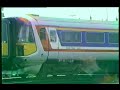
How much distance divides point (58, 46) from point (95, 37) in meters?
0.49

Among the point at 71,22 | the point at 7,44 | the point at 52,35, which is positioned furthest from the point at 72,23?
the point at 7,44

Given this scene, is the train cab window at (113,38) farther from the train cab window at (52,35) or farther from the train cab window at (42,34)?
the train cab window at (42,34)

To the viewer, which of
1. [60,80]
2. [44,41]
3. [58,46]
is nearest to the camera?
[60,80]

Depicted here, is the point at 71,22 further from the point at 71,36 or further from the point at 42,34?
the point at 42,34

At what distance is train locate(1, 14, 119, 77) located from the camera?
3164 mm

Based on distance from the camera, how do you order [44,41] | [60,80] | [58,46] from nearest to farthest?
[60,80]
[44,41]
[58,46]

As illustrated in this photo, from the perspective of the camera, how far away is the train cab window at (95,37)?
3.28 meters

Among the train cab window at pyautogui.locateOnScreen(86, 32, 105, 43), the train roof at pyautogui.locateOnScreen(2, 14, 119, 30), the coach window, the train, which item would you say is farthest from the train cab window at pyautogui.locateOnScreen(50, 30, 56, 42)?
the train cab window at pyautogui.locateOnScreen(86, 32, 105, 43)

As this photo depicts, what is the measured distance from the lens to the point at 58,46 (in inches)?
135

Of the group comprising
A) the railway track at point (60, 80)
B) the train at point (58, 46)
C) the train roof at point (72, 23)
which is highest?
the train roof at point (72, 23)

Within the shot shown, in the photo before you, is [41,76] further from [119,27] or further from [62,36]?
[119,27]

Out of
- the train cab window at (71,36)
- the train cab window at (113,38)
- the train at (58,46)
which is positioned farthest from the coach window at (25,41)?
the train cab window at (113,38)

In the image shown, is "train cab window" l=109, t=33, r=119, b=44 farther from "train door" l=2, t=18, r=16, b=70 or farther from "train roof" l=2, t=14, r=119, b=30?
"train door" l=2, t=18, r=16, b=70

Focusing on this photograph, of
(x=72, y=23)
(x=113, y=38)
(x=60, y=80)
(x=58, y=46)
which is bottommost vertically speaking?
(x=60, y=80)
